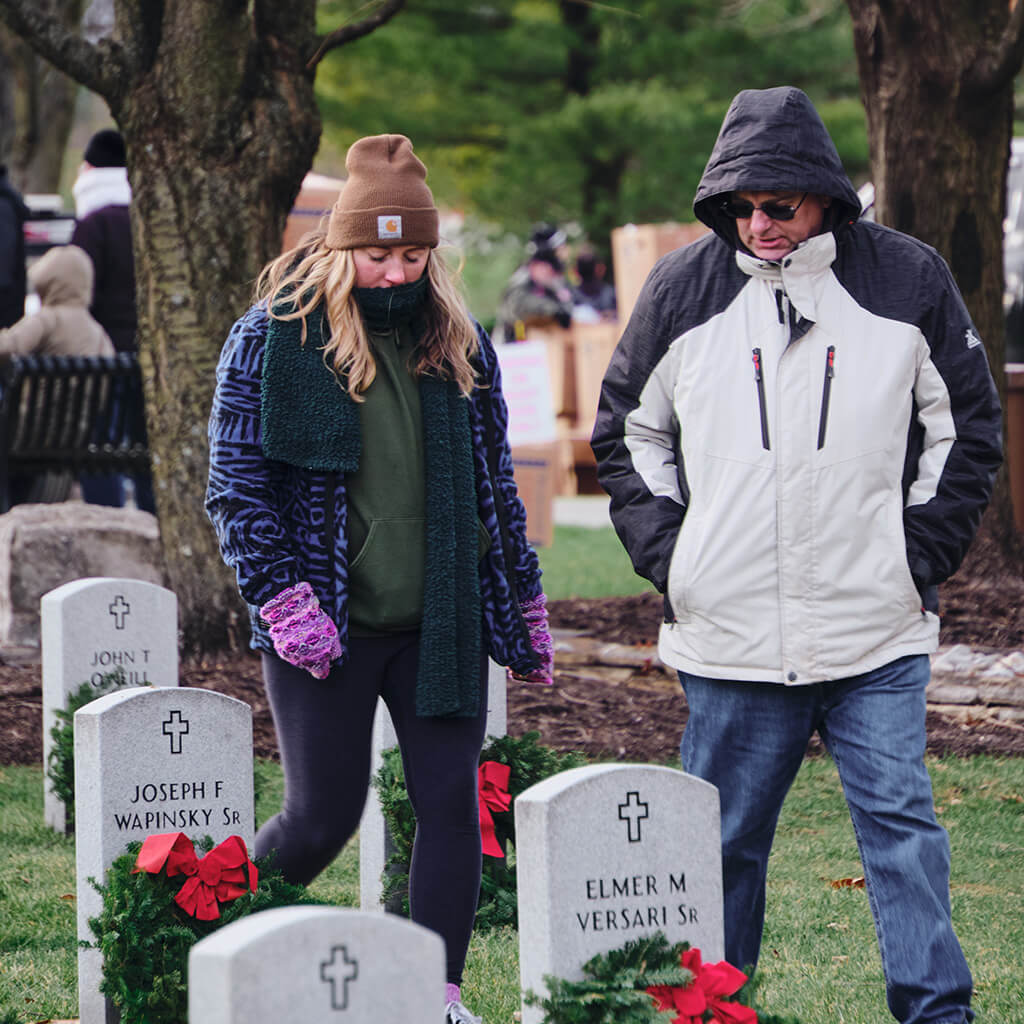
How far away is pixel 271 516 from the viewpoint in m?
3.84

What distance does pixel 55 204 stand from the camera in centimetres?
1759

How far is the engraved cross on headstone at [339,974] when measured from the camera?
2.55 m

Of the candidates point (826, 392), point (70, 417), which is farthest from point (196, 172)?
point (826, 392)

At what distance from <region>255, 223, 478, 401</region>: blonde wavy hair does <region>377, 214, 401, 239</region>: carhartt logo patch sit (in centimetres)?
9

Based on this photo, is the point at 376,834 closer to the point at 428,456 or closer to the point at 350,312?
the point at 428,456

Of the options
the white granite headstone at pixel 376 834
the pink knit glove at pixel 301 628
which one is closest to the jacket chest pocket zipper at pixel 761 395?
the pink knit glove at pixel 301 628

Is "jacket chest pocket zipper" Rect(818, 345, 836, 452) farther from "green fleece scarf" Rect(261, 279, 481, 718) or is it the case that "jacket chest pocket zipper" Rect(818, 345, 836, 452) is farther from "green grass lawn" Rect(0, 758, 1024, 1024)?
"green grass lawn" Rect(0, 758, 1024, 1024)

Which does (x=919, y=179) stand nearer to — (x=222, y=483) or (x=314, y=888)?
(x=314, y=888)

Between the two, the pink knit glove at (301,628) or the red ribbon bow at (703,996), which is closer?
the red ribbon bow at (703,996)

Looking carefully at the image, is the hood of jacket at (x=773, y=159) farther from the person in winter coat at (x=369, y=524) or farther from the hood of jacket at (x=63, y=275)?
the hood of jacket at (x=63, y=275)

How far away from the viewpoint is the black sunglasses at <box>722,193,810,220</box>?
12.6 ft

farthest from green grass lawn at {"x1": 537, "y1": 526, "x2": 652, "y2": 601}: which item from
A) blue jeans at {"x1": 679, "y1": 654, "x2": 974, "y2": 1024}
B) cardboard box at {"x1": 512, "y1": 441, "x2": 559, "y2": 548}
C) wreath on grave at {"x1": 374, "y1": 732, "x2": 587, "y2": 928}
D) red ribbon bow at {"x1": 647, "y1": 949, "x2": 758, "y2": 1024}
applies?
red ribbon bow at {"x1": 647, "y1": 949, "x2": 758, "y2": 1024}

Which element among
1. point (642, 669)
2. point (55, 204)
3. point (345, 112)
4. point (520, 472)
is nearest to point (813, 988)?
point (642, 669)

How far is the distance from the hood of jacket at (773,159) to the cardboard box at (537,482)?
29.8ft
